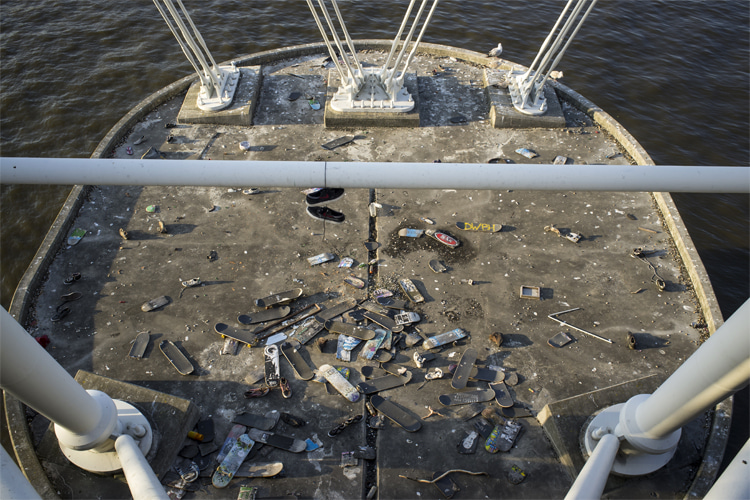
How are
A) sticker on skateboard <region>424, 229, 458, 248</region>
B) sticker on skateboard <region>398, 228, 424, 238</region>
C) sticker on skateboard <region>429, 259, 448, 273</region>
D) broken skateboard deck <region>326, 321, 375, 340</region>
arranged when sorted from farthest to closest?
sticker on skateboard <region>398, 228, 424, 238</region> < sticker on skateboard <region>424, 229, 458, 248</region> < sticker on skateboard <region>429, 259, 448, 273</region> < broken skateboard deck <region>326, 321, 375, 340</region>

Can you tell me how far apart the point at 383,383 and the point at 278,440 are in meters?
1.99

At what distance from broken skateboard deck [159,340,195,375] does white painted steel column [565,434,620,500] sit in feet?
21.4

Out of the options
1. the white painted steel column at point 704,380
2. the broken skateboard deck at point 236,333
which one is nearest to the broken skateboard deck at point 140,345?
the broken skateboard deck at point 236,333

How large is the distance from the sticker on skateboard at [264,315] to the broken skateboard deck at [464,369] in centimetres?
339

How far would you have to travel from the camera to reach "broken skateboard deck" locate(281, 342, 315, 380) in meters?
9.20

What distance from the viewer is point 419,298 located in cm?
1038

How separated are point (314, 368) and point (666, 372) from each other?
6.31 metres

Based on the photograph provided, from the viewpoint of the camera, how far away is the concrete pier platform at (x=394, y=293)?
8156 millimetres

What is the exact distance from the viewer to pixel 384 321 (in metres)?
10.0

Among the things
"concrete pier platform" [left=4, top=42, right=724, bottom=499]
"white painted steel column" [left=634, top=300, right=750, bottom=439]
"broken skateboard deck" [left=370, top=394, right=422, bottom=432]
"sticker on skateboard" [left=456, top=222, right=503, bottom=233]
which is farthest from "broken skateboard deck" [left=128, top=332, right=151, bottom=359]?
"white painted steel column" [left=634, top=300, right=750, bottom=439]

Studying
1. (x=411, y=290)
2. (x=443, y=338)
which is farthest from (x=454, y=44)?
(x=443, y=338)

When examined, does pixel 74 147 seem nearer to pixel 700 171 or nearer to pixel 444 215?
pixel 444 215

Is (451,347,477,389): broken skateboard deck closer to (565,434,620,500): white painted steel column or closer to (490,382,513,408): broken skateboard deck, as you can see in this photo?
(490,382,513,408): broken skateboard deck

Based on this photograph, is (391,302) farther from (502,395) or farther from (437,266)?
(502,395)
